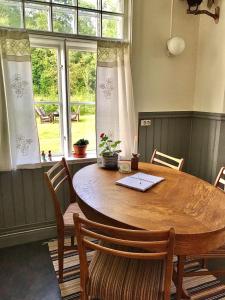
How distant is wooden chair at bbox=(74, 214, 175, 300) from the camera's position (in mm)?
970

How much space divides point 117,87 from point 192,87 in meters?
1.03

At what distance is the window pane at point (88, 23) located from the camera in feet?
7.41

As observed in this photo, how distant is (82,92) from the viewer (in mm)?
2438

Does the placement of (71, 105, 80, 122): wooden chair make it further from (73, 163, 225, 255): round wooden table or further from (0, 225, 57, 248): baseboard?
(0, 225, 57, 248): baseboard

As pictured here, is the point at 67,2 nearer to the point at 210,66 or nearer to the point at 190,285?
the point at 210,66

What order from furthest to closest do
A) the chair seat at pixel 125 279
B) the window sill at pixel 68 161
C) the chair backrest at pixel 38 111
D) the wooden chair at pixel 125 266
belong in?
the chair backrest at pixel 38 111, the window sill at pixel 68 161, the chair seat at pixel 125 279, the wooden chair at pixel 125 266

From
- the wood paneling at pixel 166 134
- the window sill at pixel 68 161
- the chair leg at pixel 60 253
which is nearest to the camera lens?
the chair leg at pixel 60 253

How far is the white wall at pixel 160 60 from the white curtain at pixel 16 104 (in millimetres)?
1111

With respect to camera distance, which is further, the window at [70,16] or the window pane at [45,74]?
the window pane at [45,74]

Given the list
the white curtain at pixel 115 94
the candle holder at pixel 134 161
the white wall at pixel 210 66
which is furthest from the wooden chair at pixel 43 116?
the white wall at pixel 210 66

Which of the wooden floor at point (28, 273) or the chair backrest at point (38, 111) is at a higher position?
the chair backrest at point (38, 111)

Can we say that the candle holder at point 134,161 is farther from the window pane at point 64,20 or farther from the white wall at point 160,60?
the window pane at point 64,20

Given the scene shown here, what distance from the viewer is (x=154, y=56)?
2.59 metres

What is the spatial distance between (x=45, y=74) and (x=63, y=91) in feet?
0.74
